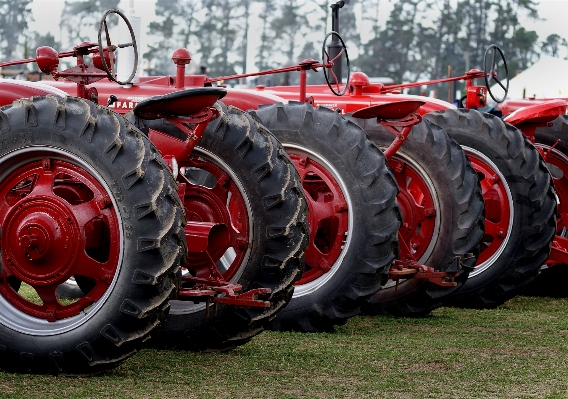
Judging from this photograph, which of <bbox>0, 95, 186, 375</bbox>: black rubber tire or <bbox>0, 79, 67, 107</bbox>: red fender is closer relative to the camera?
<bbox>0, 95, 186, 375</bbox>: black rubber tire

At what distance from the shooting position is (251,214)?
17.0 feet

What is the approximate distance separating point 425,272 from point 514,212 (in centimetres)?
133

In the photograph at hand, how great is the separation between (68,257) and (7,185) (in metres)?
0.49

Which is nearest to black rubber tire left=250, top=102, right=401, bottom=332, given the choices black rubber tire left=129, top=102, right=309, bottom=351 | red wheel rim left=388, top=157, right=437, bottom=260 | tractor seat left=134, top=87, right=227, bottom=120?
red wheel rim left=388, top=157, right=437, bottom=260

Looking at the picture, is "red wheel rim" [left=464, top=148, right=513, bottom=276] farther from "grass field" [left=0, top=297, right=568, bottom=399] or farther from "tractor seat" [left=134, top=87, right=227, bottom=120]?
"tractor seat" [left=134, top=87, right=227, bottom=120]

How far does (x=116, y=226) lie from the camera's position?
441cm

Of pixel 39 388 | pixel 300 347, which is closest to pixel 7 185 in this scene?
pixel 39 388

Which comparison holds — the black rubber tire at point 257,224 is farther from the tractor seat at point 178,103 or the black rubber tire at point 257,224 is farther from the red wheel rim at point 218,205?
the tractor seat at point 178,103

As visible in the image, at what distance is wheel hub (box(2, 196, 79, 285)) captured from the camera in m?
4.45

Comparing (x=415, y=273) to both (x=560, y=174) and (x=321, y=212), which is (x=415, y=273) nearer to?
(x=321, y=212)

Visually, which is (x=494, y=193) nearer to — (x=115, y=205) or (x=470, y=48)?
(x=115, y=205)

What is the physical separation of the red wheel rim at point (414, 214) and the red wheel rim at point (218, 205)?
6.19 ft

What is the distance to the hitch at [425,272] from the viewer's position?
6.60 metres

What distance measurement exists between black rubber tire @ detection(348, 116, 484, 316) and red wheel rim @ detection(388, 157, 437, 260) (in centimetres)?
3
